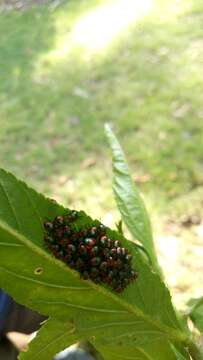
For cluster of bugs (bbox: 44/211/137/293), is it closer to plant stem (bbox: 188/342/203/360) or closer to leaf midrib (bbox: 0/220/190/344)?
leaf midrib (bbox: 0/220/190/344)

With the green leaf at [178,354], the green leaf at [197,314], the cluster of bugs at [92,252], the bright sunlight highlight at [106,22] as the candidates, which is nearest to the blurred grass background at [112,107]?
the bright sunlight highlight at [106,22]

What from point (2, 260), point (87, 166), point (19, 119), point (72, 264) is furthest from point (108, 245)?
point (19, 119)

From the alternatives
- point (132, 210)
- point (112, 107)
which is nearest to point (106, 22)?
point (112, 107)

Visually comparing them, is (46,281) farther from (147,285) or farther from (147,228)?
(147,228)

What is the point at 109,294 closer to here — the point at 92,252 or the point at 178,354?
the point at 92,252

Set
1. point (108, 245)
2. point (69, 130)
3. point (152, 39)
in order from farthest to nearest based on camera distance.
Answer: point (152, 39) → point (69, 130) → point (108, 245)

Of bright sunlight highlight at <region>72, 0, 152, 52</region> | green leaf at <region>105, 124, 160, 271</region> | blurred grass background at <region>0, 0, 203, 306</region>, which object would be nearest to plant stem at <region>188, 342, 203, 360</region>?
green leaf at <region>105, 124, 160, 271</region>
